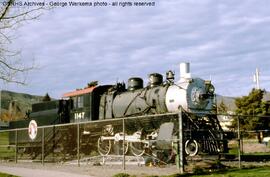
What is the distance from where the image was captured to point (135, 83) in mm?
20578

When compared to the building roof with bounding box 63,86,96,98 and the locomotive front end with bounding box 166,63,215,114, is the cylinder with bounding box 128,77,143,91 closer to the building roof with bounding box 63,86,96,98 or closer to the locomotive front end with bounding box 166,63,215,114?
the building roof with bounding box 63,86,96,98

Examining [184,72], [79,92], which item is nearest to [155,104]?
[184,72]

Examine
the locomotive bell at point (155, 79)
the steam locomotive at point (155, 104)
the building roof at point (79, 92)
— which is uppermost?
the locomotive bell at point (155, 79)

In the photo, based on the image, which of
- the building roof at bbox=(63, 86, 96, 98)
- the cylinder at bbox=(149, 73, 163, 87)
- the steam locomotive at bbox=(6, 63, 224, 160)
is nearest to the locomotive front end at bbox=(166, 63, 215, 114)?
the steam locomotive at bbox=(6, 63, 224, 160)

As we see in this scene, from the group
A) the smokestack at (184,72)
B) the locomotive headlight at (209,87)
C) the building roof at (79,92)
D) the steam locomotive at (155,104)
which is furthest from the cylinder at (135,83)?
the locomotive headlight at (209,87)

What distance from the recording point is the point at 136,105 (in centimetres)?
1916

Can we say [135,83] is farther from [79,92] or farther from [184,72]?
[79,92]

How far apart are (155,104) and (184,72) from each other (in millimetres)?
1926

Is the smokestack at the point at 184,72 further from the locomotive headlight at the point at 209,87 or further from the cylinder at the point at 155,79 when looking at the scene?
the cylinder at the point at 155,79

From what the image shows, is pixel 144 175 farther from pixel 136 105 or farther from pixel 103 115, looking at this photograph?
pixel 103 115

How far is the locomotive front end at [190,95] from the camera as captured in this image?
17.2 meters

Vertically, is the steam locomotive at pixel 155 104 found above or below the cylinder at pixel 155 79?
below

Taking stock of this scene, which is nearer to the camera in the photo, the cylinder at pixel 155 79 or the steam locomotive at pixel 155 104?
the steam locomotive at pixel 155 104

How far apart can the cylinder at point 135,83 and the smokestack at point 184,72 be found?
9.48 ft
